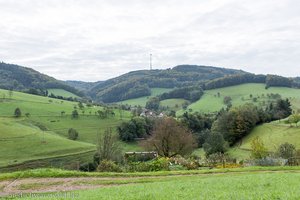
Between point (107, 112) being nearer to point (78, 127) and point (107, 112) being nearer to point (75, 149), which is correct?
point (78, 127)

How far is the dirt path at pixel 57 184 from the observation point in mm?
22594

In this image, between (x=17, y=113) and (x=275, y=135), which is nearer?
(x=275, y=135)

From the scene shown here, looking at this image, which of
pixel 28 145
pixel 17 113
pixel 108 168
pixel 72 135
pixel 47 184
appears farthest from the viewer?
pixel 17 113

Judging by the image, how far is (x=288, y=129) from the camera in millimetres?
97000

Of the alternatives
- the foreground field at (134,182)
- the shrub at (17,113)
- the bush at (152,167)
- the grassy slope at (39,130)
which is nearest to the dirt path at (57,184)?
the foreground field at (134,182)

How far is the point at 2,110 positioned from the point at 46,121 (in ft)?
59.3

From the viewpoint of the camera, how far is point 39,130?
4998 inches

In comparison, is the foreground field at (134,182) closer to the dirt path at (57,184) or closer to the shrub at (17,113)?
the dirt path at (57,184)

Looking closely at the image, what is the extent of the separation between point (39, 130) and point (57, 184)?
354 ft

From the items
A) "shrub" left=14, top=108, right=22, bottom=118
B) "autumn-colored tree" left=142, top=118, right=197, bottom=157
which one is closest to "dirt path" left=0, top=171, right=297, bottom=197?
"autumn-colored tree" left=142, top=118, right=197, bottom=157

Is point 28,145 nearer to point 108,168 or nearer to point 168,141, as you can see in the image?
point 168,141

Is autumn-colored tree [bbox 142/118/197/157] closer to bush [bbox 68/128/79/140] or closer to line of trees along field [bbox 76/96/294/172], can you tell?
line of trees along field [bbox 76/96/294/172]

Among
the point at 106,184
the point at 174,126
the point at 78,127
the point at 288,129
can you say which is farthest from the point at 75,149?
the point at 106,184

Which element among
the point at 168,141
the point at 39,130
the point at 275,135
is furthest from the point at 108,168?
the point at 39,130
